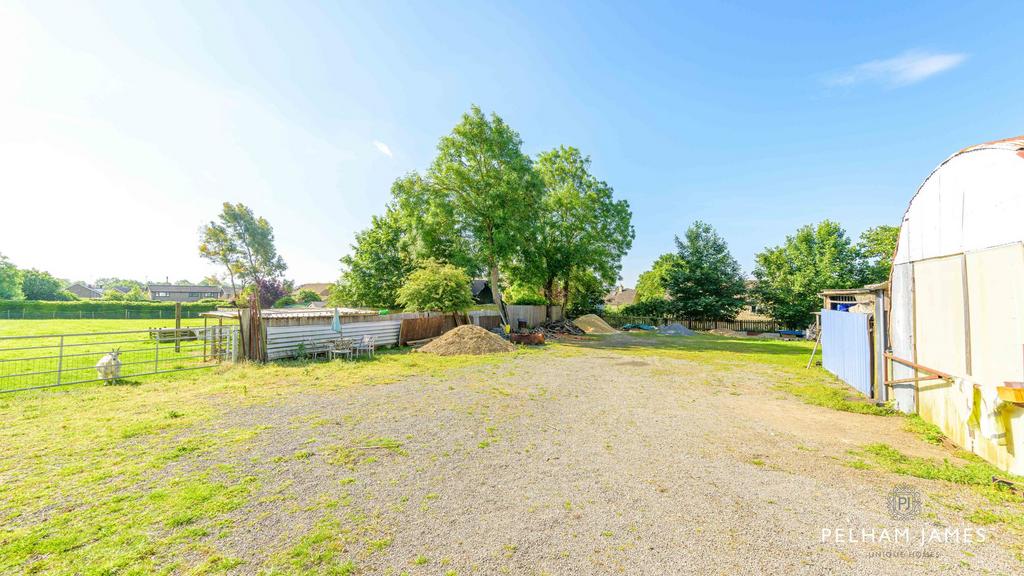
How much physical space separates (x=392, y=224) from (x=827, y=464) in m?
25.5

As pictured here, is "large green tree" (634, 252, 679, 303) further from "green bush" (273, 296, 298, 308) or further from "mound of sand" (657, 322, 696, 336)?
"green bush" (273, 296, 298, 308)

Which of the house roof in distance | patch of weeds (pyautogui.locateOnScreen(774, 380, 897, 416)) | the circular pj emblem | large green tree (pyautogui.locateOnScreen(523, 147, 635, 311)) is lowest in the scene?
patch of weeds (pyautogui.locateOnScreen(774, 380, 897, 416))

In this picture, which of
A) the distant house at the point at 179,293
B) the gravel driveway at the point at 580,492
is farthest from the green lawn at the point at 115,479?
the distant house at the point at 179,293

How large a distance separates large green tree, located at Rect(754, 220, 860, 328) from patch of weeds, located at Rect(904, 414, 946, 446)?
22136 millimetres

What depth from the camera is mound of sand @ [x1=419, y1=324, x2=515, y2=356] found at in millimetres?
15258

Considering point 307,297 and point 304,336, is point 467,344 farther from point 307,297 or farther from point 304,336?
point 307,297

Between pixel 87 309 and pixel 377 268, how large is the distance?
38.0 meters

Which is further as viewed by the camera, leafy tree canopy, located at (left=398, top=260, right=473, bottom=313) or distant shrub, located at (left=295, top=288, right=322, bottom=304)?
distant shrub, located at (left=295, top=288, right=322, bottom=304)

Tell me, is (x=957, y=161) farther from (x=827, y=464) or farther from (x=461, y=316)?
(x=461, y=316)

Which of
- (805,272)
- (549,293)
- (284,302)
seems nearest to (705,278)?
(805,272)

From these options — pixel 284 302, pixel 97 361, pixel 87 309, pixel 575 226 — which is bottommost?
pixel 97 361

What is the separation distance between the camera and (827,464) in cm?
465

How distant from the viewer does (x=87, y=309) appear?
38.4 m

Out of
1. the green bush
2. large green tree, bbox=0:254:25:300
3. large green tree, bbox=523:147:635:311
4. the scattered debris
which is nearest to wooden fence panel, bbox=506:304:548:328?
the scattered debris
